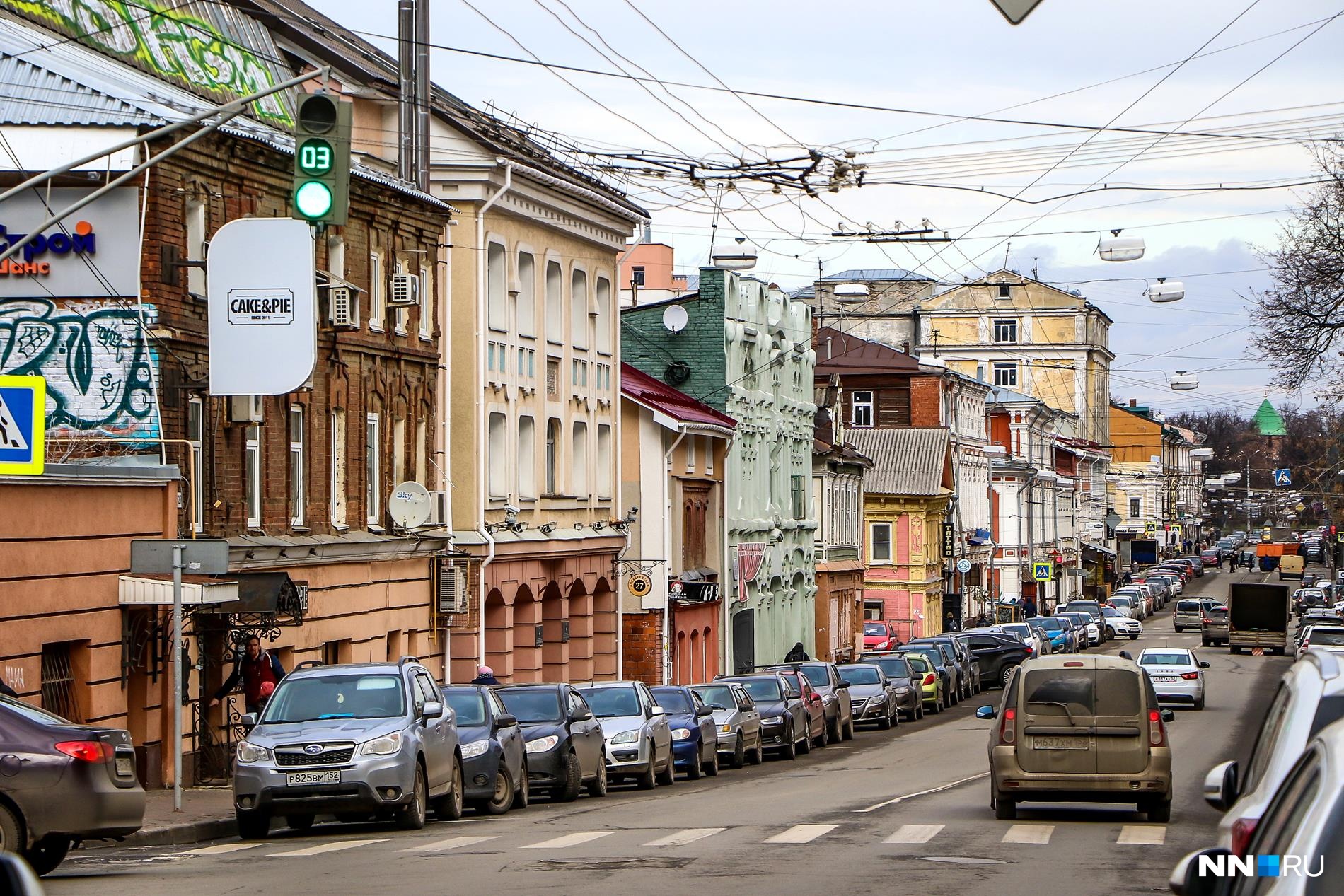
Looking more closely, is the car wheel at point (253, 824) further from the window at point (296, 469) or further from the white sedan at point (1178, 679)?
the white sedan at point (1178, 679)

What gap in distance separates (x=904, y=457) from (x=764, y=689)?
4773cm

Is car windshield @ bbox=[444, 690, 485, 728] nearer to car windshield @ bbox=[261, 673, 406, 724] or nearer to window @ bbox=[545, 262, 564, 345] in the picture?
car windshield @ bbox=[261, 673, 406, 724]

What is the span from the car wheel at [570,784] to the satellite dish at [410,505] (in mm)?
10139

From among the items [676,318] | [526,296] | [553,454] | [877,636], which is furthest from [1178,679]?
[877,636]

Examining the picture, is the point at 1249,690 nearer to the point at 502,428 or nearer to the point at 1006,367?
the point at 502,428

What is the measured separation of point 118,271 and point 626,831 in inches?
460

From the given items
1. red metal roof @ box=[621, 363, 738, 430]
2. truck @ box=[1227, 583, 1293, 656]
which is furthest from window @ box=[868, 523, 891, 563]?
red metal roof @ box=[621, 363, 738, 430]

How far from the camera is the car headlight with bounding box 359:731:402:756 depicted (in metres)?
19.8

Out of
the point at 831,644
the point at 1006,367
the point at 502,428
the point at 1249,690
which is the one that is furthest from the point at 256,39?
the point at 1006,367

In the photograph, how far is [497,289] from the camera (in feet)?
135

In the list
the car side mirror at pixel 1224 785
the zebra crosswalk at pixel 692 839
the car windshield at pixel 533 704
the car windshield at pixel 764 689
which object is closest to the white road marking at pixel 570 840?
the zebra crosswalk at pixel 692 839

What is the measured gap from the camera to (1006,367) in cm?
13225

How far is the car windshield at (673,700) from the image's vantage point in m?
32.7

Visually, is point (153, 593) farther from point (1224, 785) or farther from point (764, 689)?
point (1224, 785)
